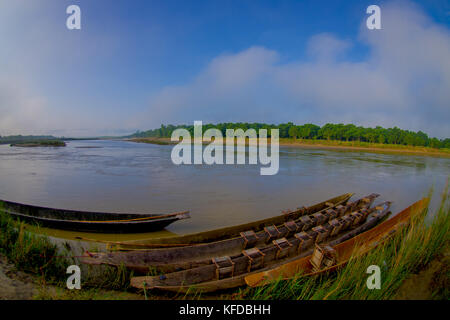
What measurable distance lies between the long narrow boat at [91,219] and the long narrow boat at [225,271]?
8.87ft

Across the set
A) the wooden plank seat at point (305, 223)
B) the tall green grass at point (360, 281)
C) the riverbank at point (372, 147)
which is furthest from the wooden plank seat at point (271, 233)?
the riverbank at point (372, 147)

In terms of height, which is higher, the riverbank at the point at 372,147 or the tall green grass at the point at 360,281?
the riverbank at the point at 372,147

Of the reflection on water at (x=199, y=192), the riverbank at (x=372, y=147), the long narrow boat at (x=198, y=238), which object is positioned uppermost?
the riverbank at (x=372, y=147)

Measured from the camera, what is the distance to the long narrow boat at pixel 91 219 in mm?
6246

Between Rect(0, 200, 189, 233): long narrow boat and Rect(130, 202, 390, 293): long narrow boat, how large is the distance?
270 centimetres

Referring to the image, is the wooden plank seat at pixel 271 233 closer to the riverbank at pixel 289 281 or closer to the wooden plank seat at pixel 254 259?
the wooden plank seat at pixel 254 259

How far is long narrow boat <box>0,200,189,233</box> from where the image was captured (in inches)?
246

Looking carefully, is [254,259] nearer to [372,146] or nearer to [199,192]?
[199,192]

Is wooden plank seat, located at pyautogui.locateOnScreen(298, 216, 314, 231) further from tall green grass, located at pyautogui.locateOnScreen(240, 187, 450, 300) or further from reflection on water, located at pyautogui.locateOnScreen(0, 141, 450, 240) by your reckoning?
reflection on water, located at pyautogui.locateOnScreen(0, 141, 450, 240)

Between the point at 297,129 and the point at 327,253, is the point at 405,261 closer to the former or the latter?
the point at 327,253

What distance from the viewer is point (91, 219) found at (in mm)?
6488

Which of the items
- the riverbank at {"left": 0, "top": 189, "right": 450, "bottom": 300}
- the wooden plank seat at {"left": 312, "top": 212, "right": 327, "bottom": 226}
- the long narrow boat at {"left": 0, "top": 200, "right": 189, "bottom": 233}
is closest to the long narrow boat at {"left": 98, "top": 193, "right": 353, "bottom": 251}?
the wooden plank seat at {"left": 312, "top": 212, "right": 327, "bottom": 226}

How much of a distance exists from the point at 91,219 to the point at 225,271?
4.61 metres
